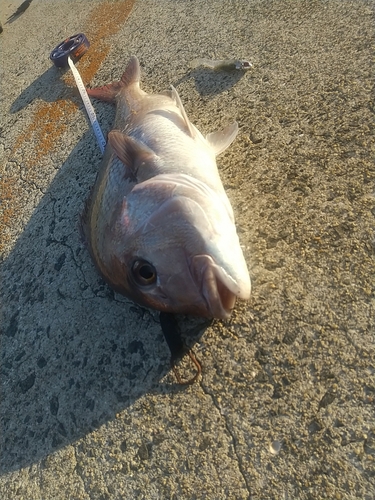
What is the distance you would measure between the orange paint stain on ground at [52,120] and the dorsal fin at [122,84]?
37cm

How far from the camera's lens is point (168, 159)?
2500mm

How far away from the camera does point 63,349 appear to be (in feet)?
8.52

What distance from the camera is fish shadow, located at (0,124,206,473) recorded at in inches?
90.7

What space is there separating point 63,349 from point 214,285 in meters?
1.20

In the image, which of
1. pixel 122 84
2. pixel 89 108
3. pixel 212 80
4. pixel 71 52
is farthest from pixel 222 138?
pixel 71 52

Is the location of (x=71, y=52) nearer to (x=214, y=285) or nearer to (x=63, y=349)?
(x=63, y=349)

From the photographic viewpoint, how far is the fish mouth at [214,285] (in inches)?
76.2

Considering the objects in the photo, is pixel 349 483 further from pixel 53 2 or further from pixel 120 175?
pixel 53 2

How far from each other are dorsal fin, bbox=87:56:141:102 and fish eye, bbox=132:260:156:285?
7.41 feet

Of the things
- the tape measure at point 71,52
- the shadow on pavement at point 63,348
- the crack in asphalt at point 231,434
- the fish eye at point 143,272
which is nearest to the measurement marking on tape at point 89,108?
the tape measure at point 71,52

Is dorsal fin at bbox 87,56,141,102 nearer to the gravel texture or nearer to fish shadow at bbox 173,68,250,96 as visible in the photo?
the gravel texture

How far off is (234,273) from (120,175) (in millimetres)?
1032

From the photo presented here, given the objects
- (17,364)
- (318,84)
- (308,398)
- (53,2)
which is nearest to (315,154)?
(318,84)

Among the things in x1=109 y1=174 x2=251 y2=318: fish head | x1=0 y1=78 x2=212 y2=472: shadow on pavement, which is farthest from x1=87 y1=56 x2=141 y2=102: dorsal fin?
x1=109 y1=174 x2=251 y2=318: fish head
